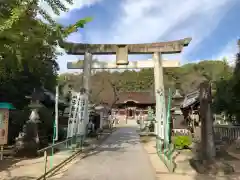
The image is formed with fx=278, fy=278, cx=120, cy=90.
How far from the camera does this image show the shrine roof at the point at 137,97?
58.0m

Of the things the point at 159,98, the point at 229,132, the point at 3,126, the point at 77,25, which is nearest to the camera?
the point at 77,25

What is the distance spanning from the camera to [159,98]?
1545cm

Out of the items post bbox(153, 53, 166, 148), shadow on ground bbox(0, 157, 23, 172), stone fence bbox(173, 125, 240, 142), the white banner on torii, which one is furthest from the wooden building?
shadow on ground bbox(0, 157, 23, 172)

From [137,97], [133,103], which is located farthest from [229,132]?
[137,97]

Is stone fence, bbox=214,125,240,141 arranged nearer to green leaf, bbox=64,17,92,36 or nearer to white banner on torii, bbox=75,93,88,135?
white banner on torii, bbox=75,93,88,135

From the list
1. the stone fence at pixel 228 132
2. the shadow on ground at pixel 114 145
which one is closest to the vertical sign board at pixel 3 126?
the shadow on ground at pixel 114 145

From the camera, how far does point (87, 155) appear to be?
40.8 ft

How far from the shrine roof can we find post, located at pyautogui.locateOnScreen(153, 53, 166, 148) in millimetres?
41206

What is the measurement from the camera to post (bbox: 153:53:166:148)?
14.2 meters

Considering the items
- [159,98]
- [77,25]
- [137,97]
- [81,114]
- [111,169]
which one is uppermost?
[137,97]

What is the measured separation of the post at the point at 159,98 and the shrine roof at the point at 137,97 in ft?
135

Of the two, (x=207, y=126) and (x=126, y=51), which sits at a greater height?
(x=126, y=51)

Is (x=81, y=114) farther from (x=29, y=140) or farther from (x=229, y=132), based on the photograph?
(x=229, y=132)

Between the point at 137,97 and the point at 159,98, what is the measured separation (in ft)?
144
